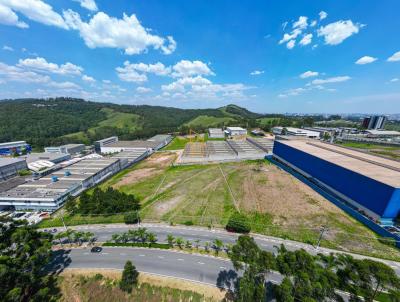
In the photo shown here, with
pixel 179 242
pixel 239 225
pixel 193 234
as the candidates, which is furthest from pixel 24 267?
pixel 239 225

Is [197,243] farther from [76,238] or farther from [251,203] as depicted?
[76,238]

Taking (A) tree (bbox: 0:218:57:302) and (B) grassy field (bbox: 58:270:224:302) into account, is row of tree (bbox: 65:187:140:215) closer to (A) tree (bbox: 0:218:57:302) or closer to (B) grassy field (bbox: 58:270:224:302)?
(A) tree (bbox: 0:218:57:302)

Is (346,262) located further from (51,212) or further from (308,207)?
(51,212)

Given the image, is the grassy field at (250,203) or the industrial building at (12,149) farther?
the industrial building at (12,149)

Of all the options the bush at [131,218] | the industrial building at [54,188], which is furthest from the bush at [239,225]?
the industrial building at [54,188]

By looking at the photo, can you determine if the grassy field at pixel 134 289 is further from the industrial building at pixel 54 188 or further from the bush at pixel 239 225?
the industrial building at pixel 54 188

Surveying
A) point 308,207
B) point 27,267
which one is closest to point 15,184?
point 27,267

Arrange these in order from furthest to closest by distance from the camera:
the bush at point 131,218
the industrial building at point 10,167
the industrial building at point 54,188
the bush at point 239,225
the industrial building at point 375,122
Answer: the industrial building at point 375,122, the industrial building at point 10,167, the industrial building at point 54,188, the bush at point 131,218, the bush at point 239,225
